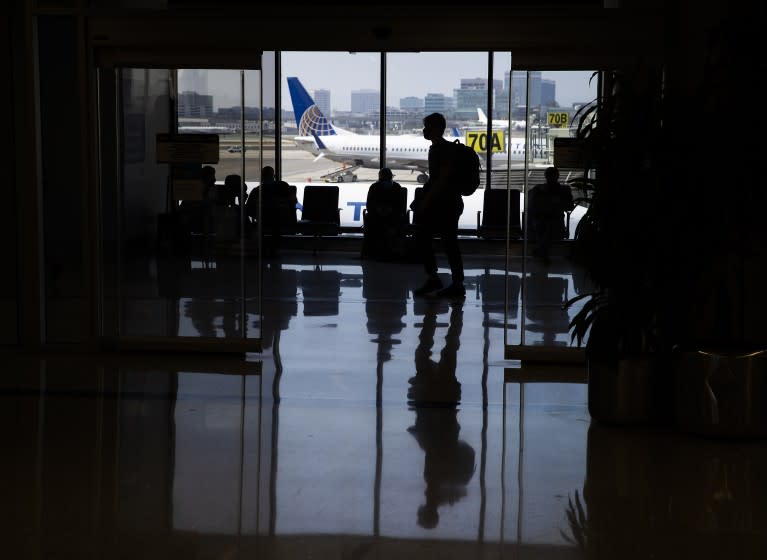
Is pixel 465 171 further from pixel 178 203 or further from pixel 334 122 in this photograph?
pixel 334 122

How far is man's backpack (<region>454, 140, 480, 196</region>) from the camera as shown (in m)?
8.77

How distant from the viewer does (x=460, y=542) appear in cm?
340

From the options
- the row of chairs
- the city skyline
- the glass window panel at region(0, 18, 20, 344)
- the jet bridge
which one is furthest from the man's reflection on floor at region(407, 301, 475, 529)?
the jet bridge

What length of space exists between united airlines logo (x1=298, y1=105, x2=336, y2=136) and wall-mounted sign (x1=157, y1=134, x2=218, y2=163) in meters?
17.4

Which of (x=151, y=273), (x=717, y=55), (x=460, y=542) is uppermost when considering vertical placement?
(x=717, y=55)

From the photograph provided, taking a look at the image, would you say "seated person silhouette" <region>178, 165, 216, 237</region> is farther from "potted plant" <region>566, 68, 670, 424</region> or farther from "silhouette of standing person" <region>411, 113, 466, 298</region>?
"potted plant" <region>566, 68, 670, 424</region>

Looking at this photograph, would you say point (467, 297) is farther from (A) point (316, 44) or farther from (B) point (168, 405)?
(B) point (168, 405)

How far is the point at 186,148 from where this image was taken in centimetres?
654

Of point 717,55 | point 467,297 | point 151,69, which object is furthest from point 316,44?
point 467,297

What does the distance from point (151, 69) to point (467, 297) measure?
4.12 metres

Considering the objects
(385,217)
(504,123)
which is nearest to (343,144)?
(504,123)

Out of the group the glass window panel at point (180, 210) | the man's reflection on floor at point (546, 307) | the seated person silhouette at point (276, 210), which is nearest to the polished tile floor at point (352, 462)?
the man's reflection on floor at point (546, 307)

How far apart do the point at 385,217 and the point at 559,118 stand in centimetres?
633

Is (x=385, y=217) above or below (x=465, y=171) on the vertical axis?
below
